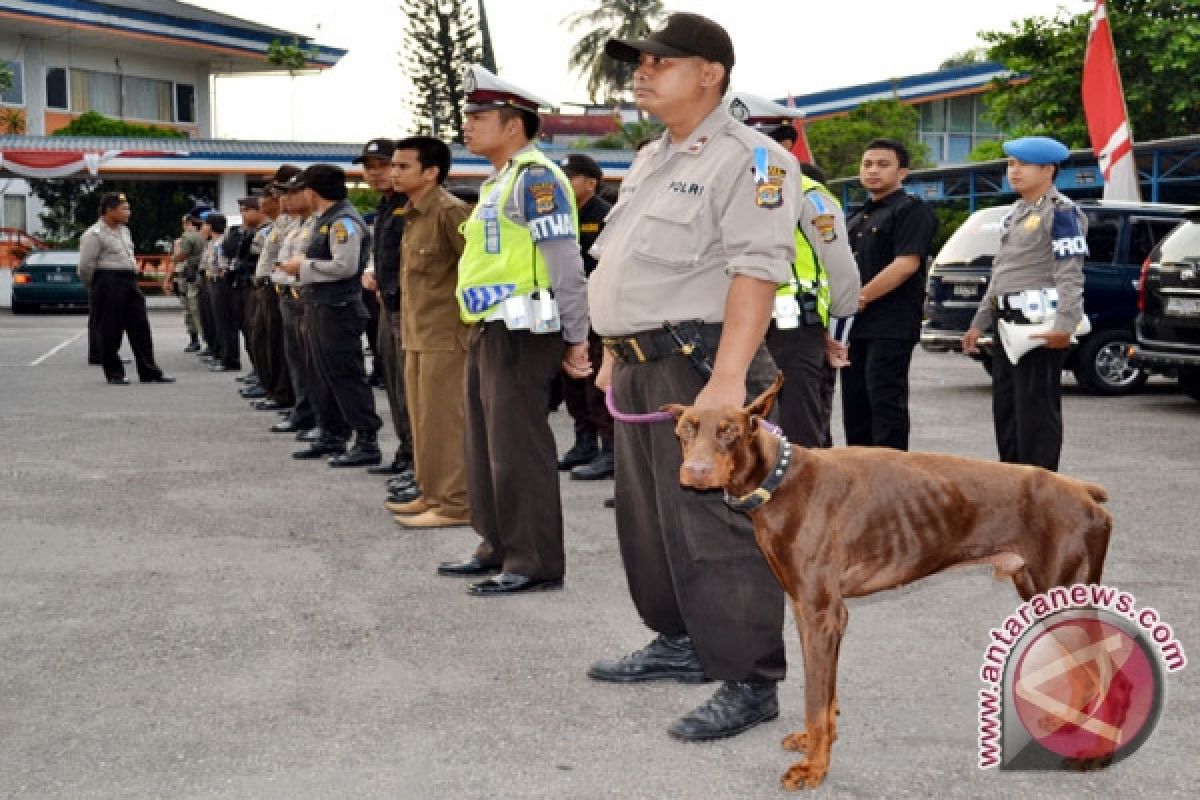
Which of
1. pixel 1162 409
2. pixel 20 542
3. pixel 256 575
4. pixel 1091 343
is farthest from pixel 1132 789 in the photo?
pixel 1091 343

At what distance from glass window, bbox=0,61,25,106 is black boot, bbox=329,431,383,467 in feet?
165

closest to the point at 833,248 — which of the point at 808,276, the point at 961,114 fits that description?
the point at 808,276

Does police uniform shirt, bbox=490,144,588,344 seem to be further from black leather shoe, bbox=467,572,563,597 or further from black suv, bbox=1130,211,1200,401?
black suv, bbox=1130,211,1200,401

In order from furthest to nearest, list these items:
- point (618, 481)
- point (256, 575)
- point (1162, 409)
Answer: point (1162, 409) → point (256, 575) → point (618, 481)

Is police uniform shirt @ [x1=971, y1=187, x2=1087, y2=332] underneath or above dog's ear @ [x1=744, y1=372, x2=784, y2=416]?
above

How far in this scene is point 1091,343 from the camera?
13867 millimetres

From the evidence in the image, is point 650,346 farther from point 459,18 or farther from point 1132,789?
point 459,18

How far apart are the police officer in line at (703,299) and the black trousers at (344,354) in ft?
17.4

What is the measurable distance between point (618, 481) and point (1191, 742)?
189 cm

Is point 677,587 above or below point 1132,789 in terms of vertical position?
above

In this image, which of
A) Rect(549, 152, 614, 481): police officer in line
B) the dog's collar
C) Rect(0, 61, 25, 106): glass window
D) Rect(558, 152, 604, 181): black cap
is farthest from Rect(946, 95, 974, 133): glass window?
the dog's collar

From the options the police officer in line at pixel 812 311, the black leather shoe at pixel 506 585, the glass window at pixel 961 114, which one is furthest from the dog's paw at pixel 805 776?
the glass window at pixel 961 114

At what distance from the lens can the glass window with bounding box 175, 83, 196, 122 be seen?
60531 millimetres

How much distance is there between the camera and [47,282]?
30.7 meters
